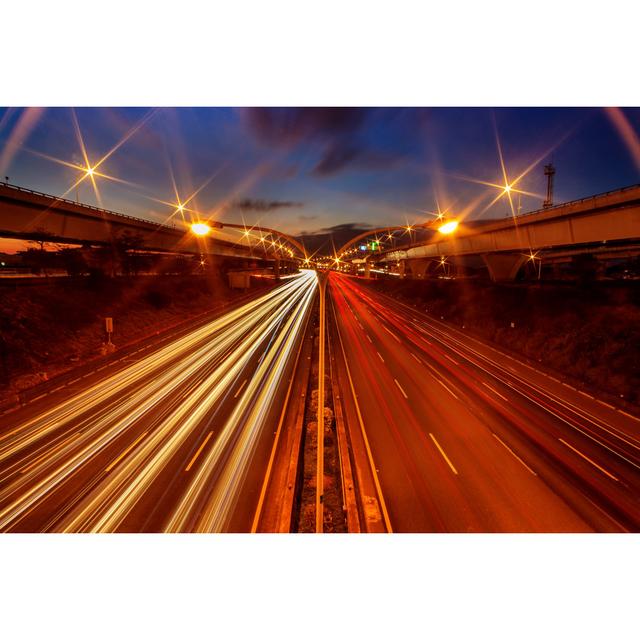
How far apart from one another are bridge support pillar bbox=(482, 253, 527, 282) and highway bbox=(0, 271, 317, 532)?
35938 mm

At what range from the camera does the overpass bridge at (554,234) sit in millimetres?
20766

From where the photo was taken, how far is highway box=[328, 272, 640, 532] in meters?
9.35

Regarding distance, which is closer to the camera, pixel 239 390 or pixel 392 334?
pixel 239 390

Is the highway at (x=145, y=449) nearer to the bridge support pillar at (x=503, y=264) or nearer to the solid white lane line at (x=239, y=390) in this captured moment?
the solid white lane line at (x=239, y=390)

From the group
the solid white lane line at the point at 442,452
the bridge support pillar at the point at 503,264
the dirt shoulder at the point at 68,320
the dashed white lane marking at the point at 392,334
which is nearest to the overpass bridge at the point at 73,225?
the dirt shoulder at the point at 68,320

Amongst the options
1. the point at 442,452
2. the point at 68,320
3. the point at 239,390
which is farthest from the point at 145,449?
the point at 68,320

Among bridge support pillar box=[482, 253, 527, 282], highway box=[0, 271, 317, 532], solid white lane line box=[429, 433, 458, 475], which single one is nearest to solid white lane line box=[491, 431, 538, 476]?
solid white lane line box=[429, 433, 458, 475]

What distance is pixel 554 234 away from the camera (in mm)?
27156

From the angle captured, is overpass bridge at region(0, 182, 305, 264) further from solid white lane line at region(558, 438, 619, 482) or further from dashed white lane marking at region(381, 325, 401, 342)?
solid white lane line at region(558, 438, 619, 482)

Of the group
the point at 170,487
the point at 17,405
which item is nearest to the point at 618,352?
the point at 170,487

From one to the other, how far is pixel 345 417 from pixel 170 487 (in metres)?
8.07

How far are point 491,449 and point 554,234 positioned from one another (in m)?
24.6

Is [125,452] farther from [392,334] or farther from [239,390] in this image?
[392,334]

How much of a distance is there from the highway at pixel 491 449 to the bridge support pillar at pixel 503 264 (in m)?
24.5
